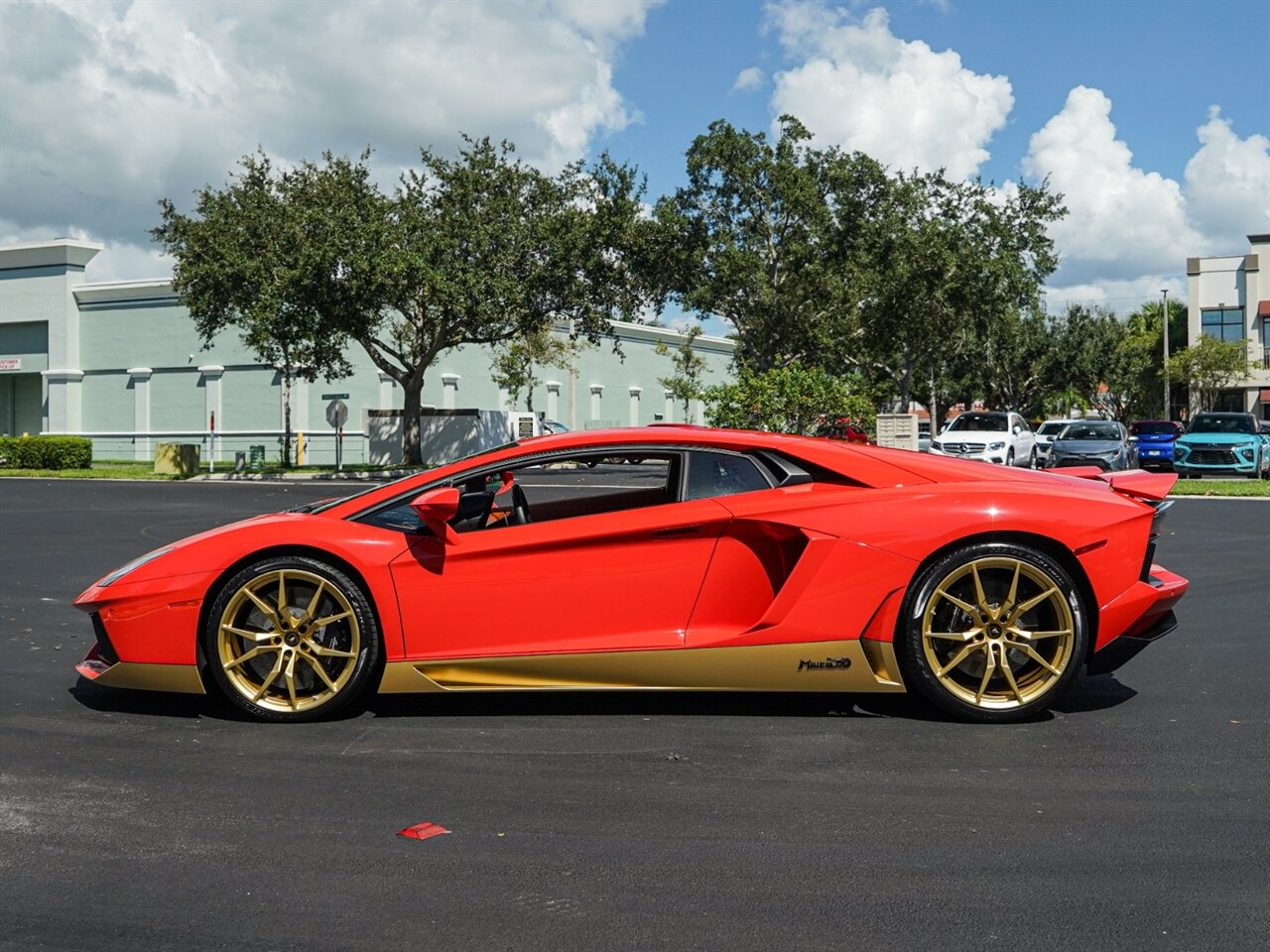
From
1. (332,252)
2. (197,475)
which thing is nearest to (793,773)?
(332,252)

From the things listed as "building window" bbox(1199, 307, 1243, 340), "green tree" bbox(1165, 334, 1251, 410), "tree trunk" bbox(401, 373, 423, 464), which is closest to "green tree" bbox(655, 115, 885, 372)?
"tree trunk" bbox(401, 373, 423, 464)

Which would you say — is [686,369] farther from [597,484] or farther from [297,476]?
[597,484]

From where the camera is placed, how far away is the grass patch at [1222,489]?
74.5ft

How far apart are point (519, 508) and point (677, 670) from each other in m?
1.05

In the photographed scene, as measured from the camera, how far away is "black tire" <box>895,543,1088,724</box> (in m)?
5.41

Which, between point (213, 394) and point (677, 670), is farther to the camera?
point (213, 394)

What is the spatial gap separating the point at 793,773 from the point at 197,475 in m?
34.3

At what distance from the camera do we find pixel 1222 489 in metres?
23.5

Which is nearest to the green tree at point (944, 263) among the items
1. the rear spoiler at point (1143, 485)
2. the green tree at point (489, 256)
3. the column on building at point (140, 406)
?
the green tree at point (489, 256)

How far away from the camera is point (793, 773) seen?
4.76 metres

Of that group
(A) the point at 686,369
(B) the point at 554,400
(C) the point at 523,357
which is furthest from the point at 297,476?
(B) the point at 554,400

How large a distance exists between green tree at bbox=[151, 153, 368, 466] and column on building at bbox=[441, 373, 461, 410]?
49.1ft

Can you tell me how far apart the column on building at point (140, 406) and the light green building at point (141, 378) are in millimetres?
57

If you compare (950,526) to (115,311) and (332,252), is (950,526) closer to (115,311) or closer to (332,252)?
(332,252)
